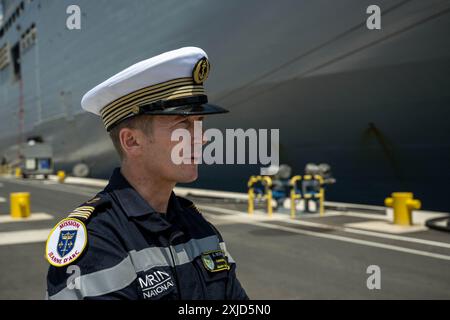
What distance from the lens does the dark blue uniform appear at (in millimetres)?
1252

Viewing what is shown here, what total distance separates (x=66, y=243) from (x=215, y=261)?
553 millimetres

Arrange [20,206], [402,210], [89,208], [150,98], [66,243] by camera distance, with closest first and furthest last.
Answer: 1. [66,243]
2. [89,208]
3. [150,98]
4. [402,210]
5. [20,206]

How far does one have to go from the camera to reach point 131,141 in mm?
1488

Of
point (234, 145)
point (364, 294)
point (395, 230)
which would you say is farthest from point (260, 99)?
point (234, 145)

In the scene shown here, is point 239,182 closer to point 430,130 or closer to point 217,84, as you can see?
point 217,84

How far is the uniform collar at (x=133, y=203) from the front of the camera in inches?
57.5

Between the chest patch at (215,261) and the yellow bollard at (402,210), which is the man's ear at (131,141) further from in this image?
the yellow bollard at (402,210)

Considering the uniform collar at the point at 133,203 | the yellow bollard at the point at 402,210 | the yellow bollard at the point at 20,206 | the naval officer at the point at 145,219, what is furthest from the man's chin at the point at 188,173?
the yellow bollard at the point at 20,206

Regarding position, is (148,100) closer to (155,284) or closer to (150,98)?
(150,98)

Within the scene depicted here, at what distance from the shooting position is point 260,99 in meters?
15.9

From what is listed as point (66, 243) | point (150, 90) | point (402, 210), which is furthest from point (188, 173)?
point (402, 210)

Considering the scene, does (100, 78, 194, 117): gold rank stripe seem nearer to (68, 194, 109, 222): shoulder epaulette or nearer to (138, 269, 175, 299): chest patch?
(68, 194, 109, 222): shoulder epaulette
